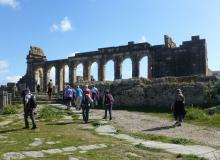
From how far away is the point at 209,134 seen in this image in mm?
13578

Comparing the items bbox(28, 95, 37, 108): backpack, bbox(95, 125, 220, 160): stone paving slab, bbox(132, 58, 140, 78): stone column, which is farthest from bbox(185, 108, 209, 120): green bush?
bbox(132, 58, 140, 78): stone column

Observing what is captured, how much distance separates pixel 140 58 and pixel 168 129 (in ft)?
88.9

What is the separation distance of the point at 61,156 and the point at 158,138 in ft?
12.7

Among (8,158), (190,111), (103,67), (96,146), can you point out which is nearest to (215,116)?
(190,111)

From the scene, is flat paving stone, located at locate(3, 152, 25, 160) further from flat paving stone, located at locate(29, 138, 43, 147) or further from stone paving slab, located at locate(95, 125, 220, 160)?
stone paving slab, located at locate(95, 125, 220, 160)

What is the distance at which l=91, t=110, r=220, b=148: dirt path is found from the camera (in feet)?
41.7

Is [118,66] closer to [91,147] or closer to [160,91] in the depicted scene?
[160,91]

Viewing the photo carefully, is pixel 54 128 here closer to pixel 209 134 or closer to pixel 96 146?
pixel 96 146

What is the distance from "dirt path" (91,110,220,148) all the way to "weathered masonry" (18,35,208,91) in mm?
20284

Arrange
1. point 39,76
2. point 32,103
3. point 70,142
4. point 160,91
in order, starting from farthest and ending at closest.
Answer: point 39,76
point 160,91
point 32,103
point 70,142

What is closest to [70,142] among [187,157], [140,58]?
[187,157]

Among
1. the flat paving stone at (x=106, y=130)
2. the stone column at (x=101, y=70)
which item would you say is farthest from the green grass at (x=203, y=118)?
the stone column at (x=101, y=70)

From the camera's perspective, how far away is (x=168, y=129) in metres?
15.0

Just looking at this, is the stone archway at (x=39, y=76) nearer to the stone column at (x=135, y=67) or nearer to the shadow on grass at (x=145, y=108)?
the stone column at (x=135, y=67)
